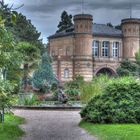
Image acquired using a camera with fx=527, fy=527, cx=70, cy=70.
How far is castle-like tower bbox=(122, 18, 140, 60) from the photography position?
8800 cm

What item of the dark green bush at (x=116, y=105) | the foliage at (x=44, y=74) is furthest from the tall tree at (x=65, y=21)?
the dark green bush at (x=116, y=105)

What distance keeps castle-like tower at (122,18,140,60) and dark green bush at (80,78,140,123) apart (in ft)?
217

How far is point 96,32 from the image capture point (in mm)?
87188

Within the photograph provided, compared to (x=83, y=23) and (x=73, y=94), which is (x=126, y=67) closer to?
(x=83, y=23)

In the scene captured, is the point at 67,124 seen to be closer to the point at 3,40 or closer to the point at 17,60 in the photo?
the point at 17,60

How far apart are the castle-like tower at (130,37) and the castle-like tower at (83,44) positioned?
22.3 ft

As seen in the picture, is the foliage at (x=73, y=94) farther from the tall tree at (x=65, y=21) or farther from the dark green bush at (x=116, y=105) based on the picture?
the tall tree at (x=65, y=21)

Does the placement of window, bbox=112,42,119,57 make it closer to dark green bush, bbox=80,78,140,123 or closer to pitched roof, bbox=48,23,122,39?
pitched roof, bbox=48,23,122,39

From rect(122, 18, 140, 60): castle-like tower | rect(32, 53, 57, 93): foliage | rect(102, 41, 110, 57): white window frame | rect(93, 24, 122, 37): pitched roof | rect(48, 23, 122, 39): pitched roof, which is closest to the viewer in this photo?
rect(32, 53, 57, 93): foliage

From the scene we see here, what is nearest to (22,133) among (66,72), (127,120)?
(127,120)

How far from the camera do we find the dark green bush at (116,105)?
20.9 metres

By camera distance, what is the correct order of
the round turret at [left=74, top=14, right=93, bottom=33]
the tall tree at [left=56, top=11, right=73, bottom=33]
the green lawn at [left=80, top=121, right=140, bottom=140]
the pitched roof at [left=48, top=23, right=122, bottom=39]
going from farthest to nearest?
the tall tree at [left=56, top=11, right=73, bottom=33] < the pitched roof at [left=48, top=23, right=122, bottom=39] < the round turret at [left=74, top=14, right=93, bottom=33] < the green lawn at [left=80, top=121, right=140, bottom=140]

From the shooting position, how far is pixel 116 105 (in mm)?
21234

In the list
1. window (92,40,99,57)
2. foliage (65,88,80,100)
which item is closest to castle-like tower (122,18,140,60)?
window (92,40,99,57)
